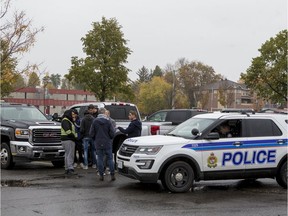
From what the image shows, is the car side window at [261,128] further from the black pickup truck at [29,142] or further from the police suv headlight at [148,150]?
the black pickup truck at [29,142]

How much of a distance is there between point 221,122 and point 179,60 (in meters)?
91.1

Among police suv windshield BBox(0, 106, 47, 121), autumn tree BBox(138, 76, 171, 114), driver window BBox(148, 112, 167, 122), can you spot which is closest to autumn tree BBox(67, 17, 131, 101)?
driver window BBox(148, 112, 167, 122)

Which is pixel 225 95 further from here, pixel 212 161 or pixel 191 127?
pixel 212 161

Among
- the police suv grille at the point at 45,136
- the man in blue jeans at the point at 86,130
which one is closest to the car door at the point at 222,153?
the man in blue jeans at the point at 86,130

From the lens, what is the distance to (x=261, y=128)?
1016 centimetres

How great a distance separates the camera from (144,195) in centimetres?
909

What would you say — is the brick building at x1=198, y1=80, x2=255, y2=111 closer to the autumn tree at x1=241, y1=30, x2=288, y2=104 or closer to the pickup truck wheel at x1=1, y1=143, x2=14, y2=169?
the autumn tree at x1=241, y1=30, x2=288, y2=104

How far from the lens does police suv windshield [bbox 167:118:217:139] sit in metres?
9.95

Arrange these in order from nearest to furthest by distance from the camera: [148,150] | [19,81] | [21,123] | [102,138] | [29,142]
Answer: [148,150]
[102,138]
[29,142]
[21,123]
[19,81]

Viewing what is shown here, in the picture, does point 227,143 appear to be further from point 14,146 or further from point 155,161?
point 14,146

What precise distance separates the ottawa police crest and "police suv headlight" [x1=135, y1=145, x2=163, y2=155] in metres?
1.09

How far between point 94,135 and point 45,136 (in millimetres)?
2427

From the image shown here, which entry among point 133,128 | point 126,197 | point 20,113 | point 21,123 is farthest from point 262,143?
point 20,113

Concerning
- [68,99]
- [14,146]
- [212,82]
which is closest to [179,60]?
[212,82]
